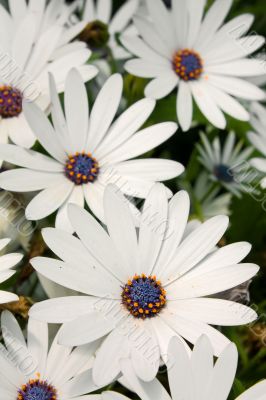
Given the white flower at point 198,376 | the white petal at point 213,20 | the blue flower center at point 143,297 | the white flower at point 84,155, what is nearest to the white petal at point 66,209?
the white flower at point 84,155

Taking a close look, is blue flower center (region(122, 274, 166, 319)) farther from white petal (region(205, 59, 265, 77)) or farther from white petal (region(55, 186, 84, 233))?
white petal (region(205, 59, 265, 77))

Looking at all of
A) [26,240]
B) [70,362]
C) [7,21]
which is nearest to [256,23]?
[7,21]

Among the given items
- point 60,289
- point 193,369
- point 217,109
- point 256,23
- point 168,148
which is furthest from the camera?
point 256,23

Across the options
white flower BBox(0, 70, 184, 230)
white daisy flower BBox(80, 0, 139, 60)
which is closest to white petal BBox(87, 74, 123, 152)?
white flower BBox(0, 70, 184, 230)

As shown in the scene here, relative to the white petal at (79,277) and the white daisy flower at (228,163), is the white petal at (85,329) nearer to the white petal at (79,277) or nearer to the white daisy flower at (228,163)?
the white petal at (79,277)

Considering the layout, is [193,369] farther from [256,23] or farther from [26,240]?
[256,23]

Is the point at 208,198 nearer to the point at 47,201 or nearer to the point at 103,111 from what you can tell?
the point at 103,111

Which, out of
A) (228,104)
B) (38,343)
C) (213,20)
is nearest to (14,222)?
(38,343)
